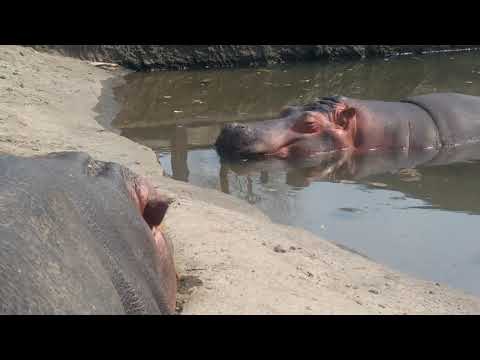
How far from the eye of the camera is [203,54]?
13.6 meters

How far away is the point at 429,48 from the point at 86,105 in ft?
31.0

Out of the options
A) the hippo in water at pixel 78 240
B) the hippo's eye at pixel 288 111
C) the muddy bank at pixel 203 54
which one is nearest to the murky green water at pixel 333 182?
the hippo's eye at pixel 288 111

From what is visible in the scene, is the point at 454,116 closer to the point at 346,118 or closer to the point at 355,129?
the point at 355,129

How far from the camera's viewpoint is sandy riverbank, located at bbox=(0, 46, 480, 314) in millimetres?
3059

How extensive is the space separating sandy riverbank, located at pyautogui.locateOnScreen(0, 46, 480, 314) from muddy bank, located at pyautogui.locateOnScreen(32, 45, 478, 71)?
650cm

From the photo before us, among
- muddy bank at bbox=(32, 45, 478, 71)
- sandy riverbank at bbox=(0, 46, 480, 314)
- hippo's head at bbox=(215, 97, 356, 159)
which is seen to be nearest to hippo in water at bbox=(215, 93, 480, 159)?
hippo's head at bbox=(215, 97, 356, 159)

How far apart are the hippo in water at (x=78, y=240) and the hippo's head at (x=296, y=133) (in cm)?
404

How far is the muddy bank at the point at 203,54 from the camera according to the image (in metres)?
13.0

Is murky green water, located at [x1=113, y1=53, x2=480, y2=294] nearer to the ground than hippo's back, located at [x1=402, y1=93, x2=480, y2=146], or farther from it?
nearer to the ground

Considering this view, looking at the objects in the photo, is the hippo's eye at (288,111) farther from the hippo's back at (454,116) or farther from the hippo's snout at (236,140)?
the hippo's back at (454,116)

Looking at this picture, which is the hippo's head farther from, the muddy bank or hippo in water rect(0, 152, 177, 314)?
the muddy bank

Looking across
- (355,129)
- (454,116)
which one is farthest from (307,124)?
(454,116)

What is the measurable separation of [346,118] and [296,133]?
637mm
